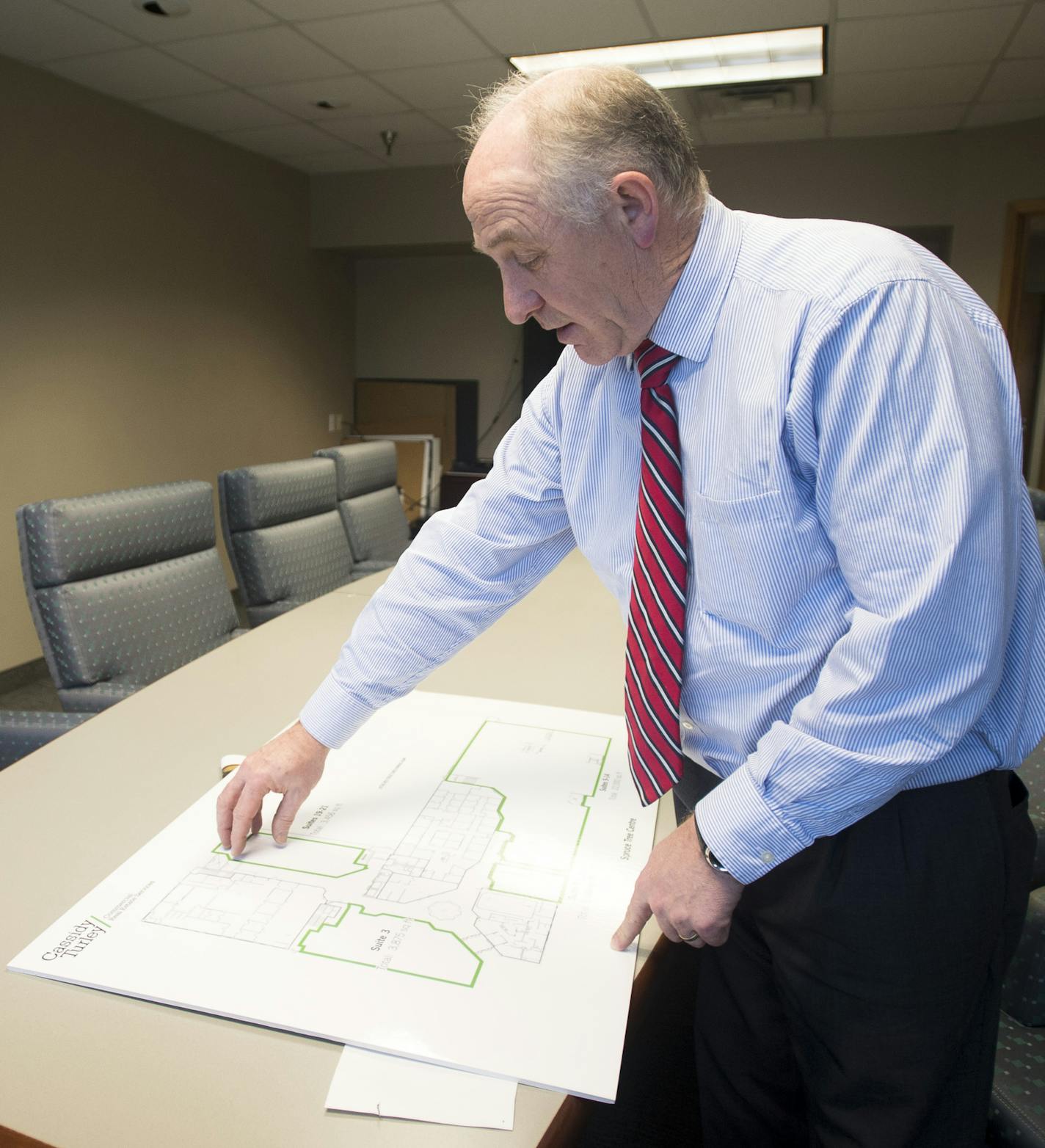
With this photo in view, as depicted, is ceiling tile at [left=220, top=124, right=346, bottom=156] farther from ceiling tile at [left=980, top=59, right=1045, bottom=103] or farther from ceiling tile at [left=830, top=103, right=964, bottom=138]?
ceiling tile at [left=980, top=59, right=1045, bottom=103]

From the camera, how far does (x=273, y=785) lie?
0.83 meters

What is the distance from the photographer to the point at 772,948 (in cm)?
69

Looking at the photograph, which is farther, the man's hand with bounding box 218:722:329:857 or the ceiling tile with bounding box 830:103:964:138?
the ceiling tile with bounding box 830:103:964:138

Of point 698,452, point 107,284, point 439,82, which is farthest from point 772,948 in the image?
point 107,284

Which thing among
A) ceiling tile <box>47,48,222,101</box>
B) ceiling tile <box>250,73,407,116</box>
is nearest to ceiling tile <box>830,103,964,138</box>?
ceiling tile <box>250,73,407,116</box>

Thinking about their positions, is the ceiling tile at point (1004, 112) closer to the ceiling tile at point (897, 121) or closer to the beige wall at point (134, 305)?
the ceiling tile at point (897, 121)

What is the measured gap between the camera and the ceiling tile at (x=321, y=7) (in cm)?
254

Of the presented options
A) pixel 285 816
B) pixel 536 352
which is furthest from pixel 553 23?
pixel 285 816

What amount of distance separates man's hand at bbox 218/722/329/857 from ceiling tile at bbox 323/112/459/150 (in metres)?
3.50

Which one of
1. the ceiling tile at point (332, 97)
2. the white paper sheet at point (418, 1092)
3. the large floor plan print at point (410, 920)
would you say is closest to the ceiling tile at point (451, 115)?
the ceiling tile at point (332, 97)

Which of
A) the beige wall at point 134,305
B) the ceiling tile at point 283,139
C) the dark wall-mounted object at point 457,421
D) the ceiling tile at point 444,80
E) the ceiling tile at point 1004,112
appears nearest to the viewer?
the ceiling tile at point 444,80

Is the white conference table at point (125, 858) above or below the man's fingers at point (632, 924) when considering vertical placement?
below

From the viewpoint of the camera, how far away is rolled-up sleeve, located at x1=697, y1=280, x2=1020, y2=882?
1.77ft

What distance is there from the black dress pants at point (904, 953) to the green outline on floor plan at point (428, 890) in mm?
199
